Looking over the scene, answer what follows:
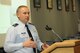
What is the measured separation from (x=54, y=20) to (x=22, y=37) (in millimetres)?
2814

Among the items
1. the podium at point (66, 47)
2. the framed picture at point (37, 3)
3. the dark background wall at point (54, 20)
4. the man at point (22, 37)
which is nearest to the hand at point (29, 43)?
the man at point (22, 37)

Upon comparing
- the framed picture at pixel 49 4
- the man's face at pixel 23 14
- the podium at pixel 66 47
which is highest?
the framed picture at pixel 49 4

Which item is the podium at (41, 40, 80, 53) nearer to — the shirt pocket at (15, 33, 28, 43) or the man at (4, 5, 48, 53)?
the man at (4, 5, 48, 53)

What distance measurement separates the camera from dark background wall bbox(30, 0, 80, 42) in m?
4.70

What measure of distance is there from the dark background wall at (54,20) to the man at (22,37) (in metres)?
1.65

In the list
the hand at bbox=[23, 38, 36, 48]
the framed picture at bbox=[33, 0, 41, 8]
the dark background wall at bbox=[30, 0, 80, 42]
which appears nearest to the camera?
the hand at bbox=[23, 38, 36, 48]

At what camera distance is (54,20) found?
5473 mm

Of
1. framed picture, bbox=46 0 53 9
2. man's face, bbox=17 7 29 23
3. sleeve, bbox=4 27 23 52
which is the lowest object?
sleeve, bbox=4 27 23 52

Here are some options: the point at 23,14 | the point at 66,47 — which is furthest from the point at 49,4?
the point at 66,47

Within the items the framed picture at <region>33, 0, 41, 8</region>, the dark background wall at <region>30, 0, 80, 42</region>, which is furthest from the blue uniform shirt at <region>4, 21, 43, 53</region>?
the framed picture at <region>33, 0, 41, 8</region>

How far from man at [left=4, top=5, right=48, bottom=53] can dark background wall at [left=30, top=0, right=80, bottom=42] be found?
1.65 meters

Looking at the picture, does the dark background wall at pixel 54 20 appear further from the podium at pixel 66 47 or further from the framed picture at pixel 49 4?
the podium at pixel 66 47

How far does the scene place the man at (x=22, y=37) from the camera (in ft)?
8.61

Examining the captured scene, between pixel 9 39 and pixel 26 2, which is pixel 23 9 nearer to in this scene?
pixel 9 39
